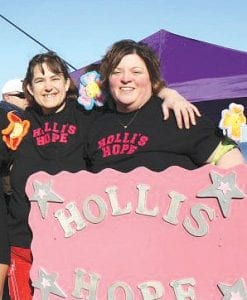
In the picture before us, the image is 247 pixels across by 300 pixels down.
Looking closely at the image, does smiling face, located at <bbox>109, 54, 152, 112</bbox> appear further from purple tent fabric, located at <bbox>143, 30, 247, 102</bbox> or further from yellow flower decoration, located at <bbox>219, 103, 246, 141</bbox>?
purple tent fabric, located at <bbox>143, 30, 247, 102</bbox>

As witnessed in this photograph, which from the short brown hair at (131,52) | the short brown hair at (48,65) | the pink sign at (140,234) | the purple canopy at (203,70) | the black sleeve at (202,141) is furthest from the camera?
the purple canopy at (203,70)

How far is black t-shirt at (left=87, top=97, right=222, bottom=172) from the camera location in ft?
7.64

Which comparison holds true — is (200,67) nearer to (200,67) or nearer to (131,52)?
(200,67)

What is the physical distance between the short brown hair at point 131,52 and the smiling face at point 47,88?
0.85ft

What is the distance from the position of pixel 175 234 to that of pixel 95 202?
393 millimetres

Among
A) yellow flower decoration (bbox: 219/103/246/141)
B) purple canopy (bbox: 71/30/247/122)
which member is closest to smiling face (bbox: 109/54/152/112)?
yellow flower decoration (bbox: 219/103/246/141)

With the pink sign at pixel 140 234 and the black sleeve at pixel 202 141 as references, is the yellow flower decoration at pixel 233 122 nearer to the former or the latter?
the black sleeve at pixel 202 141

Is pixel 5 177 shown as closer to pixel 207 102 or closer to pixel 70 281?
pixel 70 281

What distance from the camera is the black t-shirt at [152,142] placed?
2.33m

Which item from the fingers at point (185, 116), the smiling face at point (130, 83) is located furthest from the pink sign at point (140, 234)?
the smiling face at point (130, 83)

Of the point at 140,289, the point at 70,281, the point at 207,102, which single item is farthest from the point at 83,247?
the point at 207,102

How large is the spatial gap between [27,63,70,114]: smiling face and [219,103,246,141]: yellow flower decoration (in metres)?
0.85

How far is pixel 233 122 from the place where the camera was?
230 cm

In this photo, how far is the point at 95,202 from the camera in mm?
2377
